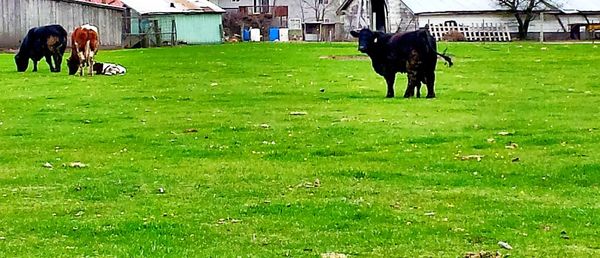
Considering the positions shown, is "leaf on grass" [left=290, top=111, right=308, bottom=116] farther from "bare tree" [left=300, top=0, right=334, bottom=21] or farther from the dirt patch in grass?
"bare tree" [left=300, top=0, right=334, bottom=21]

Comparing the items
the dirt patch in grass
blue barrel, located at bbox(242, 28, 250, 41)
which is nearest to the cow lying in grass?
the dirt patch in grass

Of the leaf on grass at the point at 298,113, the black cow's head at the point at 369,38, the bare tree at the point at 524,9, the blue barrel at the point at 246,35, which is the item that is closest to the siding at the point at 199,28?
the blue barrel at the point at 246,35

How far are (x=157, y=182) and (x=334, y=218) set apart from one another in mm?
2615

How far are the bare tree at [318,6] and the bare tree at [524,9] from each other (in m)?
23.0

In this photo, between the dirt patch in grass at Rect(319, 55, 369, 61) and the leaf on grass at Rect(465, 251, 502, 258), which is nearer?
the leaf on grass at Rect(465, 251, 502, 258)

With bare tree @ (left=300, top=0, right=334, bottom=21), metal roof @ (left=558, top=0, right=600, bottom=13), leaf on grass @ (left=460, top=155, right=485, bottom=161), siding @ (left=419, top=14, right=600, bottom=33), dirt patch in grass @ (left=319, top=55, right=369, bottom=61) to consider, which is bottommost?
leaf on grass @ (left=460, top=155, right=485, bottom=161)

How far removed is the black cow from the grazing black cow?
12.7 m

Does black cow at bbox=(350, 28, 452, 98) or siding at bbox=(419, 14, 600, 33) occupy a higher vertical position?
siding at bbox=(419, 14, 600, 33)

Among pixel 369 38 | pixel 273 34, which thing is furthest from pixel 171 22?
pixel 369 38

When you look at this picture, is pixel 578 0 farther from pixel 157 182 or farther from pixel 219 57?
pixel 157 182

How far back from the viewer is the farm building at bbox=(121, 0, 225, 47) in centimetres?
6544

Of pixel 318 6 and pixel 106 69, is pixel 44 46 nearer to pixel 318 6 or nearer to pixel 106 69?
pixel 106 69

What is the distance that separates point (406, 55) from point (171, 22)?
4939 cm

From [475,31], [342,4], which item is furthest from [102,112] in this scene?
[342,4]
